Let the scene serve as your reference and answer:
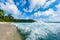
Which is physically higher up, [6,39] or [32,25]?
[32,25]

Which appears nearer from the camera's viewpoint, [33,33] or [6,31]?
[6,31]

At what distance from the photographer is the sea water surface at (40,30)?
619cm

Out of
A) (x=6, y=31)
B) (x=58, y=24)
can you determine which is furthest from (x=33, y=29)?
(x=6, y=31)

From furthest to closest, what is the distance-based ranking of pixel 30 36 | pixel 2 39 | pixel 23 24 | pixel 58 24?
pixel 23 24 → pixel 58 24 → pixel 30 36 → pixel 2 39

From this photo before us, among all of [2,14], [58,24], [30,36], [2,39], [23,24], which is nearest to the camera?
[2,39]

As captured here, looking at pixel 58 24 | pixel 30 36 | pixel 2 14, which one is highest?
pixel 2 14

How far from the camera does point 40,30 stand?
675 centimetres

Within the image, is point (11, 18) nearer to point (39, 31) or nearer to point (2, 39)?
point (39, 31)

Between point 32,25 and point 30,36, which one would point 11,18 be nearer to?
point 32,25

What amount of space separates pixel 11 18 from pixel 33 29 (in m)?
1.50

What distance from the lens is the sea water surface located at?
6188 mm

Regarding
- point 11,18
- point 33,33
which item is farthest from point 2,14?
point 33,33

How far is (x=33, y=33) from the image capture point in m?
6.50

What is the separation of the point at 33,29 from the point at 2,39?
2.39 m
